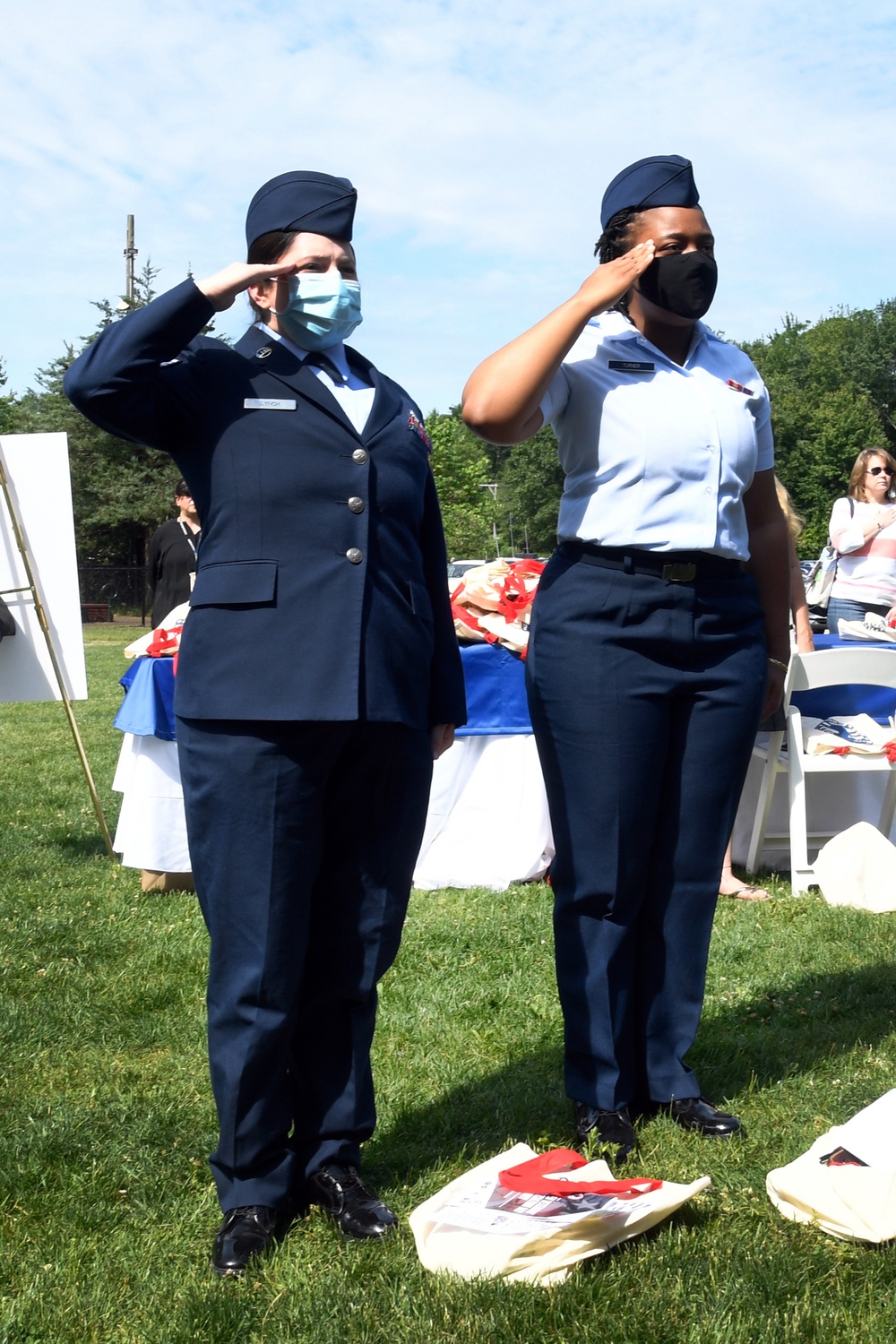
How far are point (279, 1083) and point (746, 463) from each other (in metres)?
1.78

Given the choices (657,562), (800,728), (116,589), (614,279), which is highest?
(614,279)

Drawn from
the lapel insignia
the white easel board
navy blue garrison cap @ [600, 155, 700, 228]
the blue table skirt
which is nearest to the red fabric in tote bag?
the lapel insignia

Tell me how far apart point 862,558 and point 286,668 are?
19.3 feet

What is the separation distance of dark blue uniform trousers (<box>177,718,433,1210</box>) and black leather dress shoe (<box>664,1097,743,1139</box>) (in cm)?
84

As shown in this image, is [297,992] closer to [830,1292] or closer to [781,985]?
[830,1292]

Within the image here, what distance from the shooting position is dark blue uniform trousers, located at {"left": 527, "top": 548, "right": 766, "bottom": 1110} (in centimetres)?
305

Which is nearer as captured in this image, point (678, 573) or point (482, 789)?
point (678, 573)

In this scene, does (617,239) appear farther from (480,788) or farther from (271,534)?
(480,788)

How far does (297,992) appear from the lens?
269cm

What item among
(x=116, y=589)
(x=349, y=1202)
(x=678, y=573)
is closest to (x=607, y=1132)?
(x=349, y=1202)

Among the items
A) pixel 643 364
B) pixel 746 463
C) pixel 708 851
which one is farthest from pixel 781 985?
pixel 643 364

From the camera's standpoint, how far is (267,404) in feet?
8.48

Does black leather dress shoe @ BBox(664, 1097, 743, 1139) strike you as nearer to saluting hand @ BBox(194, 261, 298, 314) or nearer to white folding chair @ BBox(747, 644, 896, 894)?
saluting hand @ BBox(194, 261, 298, 314)

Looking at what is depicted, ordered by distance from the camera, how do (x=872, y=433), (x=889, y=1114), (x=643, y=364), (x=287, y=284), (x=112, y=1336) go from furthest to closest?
(x=872, y=433), (x=643, y=364), (x=889, y=1114), (x=287, y=284), (x=112, y=1336)
